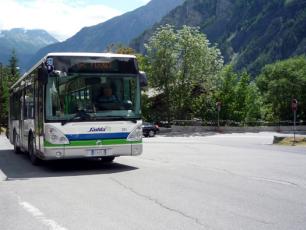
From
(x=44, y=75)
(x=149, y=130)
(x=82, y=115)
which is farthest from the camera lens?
(x=149, y=130)

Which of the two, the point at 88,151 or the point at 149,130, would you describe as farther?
the point at 149,130

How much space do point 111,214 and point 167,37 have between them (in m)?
47.6

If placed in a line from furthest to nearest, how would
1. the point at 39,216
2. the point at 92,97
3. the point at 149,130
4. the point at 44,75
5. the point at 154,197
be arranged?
the point at 149,130, the point at 92,97, the point at 44,75, the point at 154,197, the point at 39,216

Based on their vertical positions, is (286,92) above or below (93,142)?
above

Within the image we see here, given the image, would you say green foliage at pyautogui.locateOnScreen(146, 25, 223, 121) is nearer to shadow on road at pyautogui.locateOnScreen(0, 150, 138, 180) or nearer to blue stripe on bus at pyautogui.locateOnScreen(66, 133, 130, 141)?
shadow on road at pyautogui.locateOnScreen(0, 150, 138, 180)

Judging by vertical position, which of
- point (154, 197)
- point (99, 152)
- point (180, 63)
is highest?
point (180, 63)

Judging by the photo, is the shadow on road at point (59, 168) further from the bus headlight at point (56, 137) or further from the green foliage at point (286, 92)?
the green foliage at point (286, 92)

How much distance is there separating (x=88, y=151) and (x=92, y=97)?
1.39 meters

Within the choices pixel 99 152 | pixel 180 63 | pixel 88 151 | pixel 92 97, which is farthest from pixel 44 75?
pixel 180 63

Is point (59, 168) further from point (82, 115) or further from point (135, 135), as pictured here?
point (135, 135)

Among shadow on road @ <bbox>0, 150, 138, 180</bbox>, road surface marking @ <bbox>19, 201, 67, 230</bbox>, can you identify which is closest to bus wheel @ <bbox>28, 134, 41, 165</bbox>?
shadow on road @ <bbox>0, 150, 138, 180</bbox>

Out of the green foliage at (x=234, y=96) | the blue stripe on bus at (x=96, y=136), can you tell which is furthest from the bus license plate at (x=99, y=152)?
the green foliage at (x=234, y=96)

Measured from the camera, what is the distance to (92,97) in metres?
13.6

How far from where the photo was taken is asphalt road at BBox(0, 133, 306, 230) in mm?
7238
